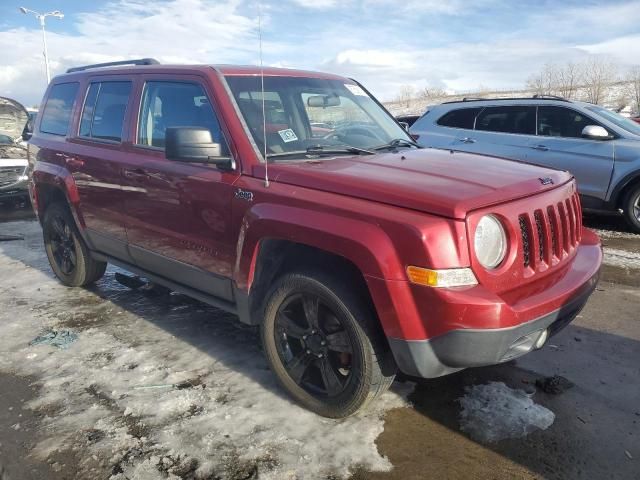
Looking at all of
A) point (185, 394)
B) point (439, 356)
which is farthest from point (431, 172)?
point (185, 394)

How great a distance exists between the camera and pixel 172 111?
383cm

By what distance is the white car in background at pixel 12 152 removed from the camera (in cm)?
1030

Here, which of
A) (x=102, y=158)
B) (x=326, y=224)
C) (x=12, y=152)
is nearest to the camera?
(x=326, y=224)

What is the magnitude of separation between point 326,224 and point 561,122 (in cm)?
634

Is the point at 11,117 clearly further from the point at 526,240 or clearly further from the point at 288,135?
the point at 526,240

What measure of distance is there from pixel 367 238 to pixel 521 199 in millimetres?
Result: 840

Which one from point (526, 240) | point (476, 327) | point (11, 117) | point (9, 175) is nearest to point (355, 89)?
point (526, 240)

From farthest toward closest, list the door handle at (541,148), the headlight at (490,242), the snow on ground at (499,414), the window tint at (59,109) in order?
the door handle at (541,148) < the window tint at (59,109) < the snow on ground at (499,414) < the headlight at (490,242)

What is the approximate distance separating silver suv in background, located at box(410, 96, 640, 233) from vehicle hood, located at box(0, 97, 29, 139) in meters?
9.01

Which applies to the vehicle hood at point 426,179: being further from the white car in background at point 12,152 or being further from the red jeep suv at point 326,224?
the white car in background at point 12,152

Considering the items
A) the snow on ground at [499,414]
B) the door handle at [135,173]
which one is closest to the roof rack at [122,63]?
the door handle at [135,173]

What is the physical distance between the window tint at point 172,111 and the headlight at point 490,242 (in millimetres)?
1668

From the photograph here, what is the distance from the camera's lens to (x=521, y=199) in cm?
271

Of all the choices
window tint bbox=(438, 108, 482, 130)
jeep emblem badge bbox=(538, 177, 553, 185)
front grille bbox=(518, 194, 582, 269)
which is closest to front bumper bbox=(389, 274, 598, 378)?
front grille bbox=(518, 194, 582, 269)
